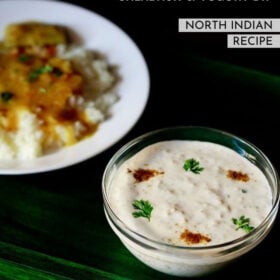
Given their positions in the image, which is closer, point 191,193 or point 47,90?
point 191,193

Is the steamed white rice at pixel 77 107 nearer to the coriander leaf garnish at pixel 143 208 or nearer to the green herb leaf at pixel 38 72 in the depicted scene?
the green herb leaf at pixel 38 72

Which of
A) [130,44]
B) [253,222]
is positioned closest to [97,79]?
[130,44]

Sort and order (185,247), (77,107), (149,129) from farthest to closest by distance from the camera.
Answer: (77,107) → (149,129) → (185,247)

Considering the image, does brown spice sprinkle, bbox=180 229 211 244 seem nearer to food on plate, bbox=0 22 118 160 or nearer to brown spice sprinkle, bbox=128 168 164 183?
brown spice sprinkle, bbox=128 168 164 183

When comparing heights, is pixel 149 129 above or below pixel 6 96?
below

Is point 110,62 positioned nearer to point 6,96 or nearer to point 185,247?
point 6,96

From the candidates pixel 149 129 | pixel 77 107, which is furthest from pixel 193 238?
pixel 77 107

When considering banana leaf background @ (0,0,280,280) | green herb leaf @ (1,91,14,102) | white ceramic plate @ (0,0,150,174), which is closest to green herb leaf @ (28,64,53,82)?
green herb leaf @ (1,91,14,102)
